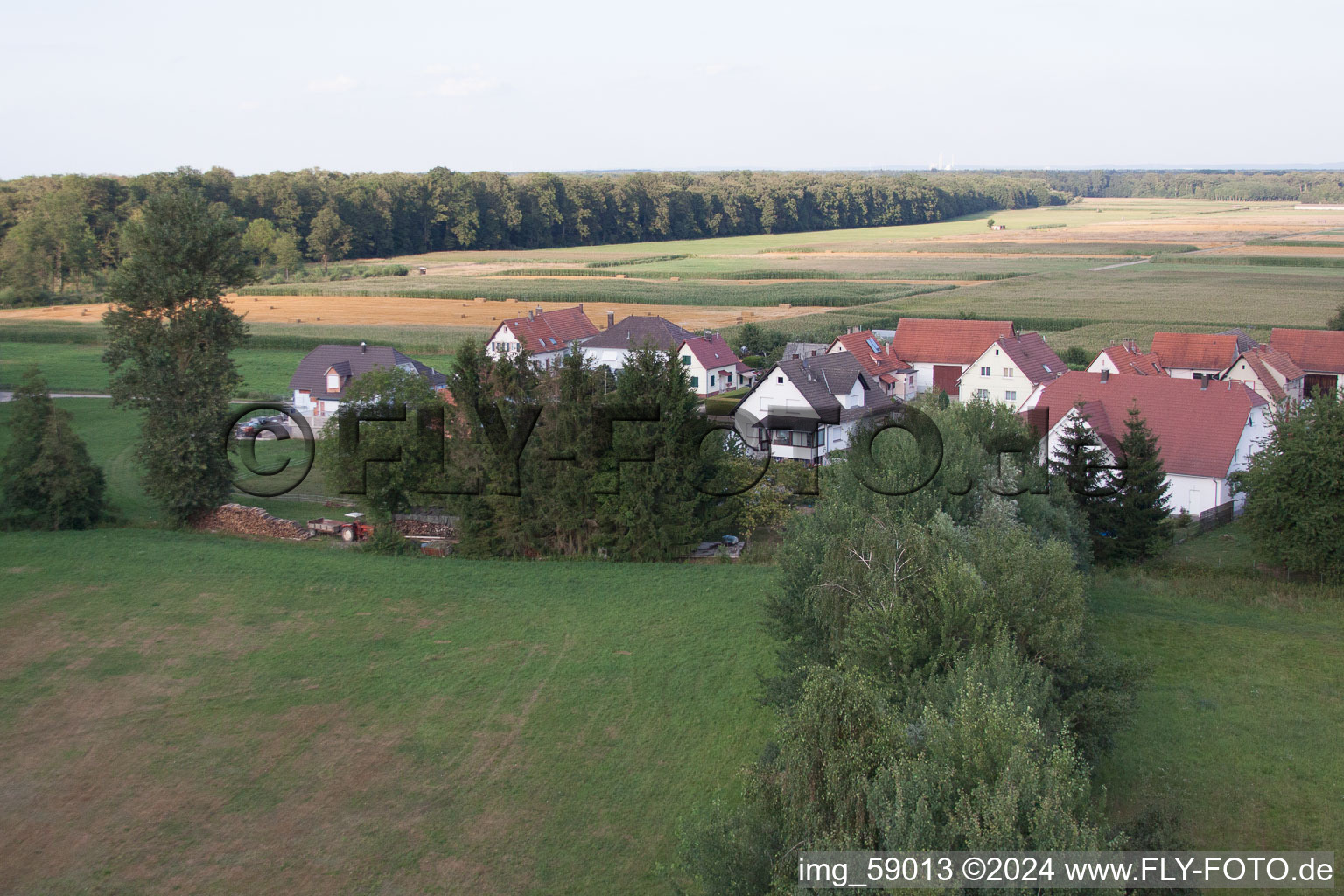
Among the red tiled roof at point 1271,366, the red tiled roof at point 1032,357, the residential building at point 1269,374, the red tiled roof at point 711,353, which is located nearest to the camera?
the residential building at point 1269,374

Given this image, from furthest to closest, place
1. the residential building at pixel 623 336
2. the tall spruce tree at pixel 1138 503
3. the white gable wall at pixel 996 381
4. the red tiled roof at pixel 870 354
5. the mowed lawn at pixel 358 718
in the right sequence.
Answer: the residential building at pixel 623 336
the red tiled roof at pixel 870 354
the white gable wall at pixel 996 381
the tall spruce tree at pixel 1138 503
the mowed lawn at pixel 358 718

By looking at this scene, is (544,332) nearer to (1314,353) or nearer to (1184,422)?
(1184,422)

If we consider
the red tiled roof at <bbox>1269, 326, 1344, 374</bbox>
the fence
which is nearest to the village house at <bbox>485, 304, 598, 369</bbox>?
the fence

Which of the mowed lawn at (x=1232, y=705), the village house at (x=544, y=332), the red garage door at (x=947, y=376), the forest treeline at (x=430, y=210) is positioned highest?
the forest treeline at (x=430, y=210)

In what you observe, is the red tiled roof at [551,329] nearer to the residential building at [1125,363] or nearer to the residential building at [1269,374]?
the residential building at [1125,363]

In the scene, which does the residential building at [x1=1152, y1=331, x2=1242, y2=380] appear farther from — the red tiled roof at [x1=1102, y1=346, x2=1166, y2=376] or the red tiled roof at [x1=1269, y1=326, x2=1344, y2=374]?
the red tiled roof at [x1=1269, y1=326, x2=1344, y2=374]

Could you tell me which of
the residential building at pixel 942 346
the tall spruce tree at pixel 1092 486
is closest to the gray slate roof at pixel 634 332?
the residential building at pixel 942 346

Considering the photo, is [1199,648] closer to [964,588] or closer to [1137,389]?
[964,588]
